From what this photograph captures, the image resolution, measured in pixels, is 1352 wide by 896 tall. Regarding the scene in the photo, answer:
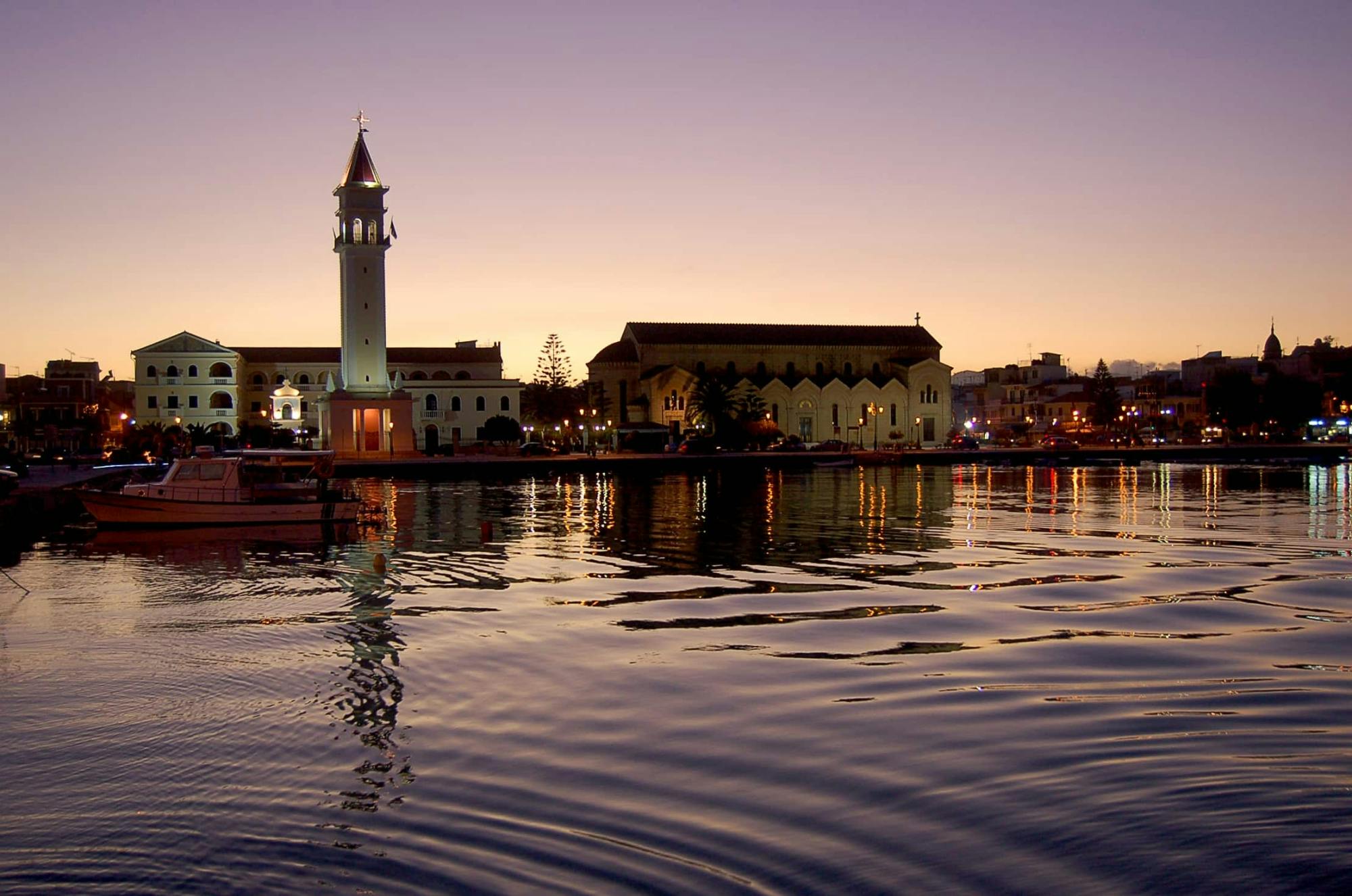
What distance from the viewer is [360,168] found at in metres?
77.0

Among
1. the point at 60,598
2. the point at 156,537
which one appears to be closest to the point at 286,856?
the point at 60,598

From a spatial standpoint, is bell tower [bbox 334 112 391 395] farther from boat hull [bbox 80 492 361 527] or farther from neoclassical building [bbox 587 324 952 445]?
boat hull [bbox 80 492 361 527]

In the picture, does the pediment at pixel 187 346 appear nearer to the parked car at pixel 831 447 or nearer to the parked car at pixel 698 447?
the parked car at pixel 698 447

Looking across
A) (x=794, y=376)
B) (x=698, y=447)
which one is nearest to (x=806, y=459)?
(x=698, y=447)

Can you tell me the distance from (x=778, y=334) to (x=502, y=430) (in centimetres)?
2457

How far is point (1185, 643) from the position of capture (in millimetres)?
14875

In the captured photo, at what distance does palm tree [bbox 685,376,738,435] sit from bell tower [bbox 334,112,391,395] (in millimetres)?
23383

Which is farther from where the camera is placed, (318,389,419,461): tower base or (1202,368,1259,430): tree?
(1202,368,1259,430): tree

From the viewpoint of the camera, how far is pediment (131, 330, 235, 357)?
94562 millimetres

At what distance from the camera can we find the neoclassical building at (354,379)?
253 ft

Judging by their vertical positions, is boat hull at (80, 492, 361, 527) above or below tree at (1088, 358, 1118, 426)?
below

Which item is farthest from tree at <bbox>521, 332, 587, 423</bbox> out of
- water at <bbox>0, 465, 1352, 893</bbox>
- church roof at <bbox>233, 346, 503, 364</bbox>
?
water at <bbox>0, 465, 1352, 893</bbox>

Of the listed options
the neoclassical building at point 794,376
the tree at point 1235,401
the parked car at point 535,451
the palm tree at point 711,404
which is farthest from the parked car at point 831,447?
the tree at point 1235,401

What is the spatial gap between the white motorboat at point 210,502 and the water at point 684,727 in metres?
9.07
